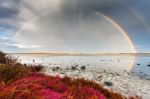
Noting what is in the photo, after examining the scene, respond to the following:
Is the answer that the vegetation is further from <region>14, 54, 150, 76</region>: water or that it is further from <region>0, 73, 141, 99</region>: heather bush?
<region>14, 54, 150, 76</region>: water

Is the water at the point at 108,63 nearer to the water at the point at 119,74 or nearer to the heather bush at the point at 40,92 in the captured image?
the water at the point at 119,74

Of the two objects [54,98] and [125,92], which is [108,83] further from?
[54,98]

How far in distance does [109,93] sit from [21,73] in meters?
4.07

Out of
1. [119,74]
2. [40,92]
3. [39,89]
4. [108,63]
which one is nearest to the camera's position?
[40,92]

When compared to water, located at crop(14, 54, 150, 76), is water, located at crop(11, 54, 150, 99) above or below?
below

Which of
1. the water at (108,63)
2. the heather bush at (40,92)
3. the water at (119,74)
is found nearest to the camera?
the heather bush at (40,92)

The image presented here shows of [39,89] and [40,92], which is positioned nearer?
[40,92]

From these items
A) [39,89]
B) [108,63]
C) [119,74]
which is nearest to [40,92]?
[39,89]

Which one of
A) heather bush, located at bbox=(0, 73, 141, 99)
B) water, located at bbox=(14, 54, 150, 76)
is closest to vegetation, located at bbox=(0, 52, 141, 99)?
heather bush, located at bbox=(0, 73, 141, 99)

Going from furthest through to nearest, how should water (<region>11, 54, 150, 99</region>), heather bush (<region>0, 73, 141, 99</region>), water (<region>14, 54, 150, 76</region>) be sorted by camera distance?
water (<region>14, 54, 150, 76</region>) < water (<region>11, 54, 150, 99</region>) < heather bush (<region>0, 73, 141, 99</region>)

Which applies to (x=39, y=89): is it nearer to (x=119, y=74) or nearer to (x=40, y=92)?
(x=40, y=92)

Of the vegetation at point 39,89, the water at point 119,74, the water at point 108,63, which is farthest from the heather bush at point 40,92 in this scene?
the water at point 108,63

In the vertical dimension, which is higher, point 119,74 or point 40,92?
point 40,92

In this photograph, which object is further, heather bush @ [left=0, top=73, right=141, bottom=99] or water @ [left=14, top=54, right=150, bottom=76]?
water @ [left=14, top=54, right=150, bottom=76]
